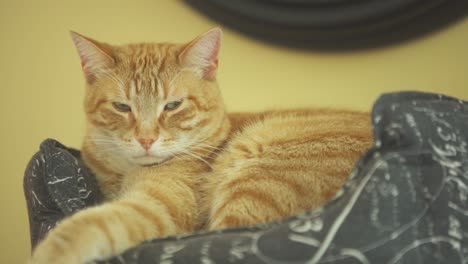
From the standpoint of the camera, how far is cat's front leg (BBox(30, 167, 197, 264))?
95 centimetres

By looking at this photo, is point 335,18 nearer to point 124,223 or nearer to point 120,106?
point 120,106

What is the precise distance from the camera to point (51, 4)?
2.11 meters

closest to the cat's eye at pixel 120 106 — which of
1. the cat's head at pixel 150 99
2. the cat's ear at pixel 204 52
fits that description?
the cat's head at pixel 150 99

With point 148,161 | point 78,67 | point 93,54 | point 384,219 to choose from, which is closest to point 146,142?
point 148,161

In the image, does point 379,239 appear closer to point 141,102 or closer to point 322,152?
point 322,152

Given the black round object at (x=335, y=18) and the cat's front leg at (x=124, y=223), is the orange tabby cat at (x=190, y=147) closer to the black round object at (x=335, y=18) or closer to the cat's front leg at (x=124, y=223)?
the cat's front leg at (x=124, y=223)

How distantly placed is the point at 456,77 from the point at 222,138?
1073 mm

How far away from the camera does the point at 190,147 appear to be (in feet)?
4.87

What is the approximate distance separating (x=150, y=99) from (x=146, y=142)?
14 cm

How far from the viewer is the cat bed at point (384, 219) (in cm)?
77

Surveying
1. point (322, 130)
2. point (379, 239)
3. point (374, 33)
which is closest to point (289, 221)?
point (379, 239)

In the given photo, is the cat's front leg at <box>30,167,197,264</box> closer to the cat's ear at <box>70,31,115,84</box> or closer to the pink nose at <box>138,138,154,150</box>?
the pink nose at <box>138,138,154,150</box>

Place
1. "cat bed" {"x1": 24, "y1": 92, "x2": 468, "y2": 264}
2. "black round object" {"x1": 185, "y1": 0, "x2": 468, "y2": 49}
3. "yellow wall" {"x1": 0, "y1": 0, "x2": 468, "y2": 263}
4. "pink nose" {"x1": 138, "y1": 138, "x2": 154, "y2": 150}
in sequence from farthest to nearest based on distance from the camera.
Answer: "yellow wall" {"x1": 0, "y1": 0, "x2": 468, "y2": 263}
"black round object" {"x1": 185, "y1": 0, "x2": 468, "y2": 49}
"pink nose" {"x1": 138, "y1": 138, "x2": 154, "y2": 150}
"cat bed" {"x1": 24, "y1": 92, "x2": 468, "y2": 264}

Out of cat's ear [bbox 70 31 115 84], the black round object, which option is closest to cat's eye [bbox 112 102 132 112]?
cat's ear [bbox 70 31 115 84]
